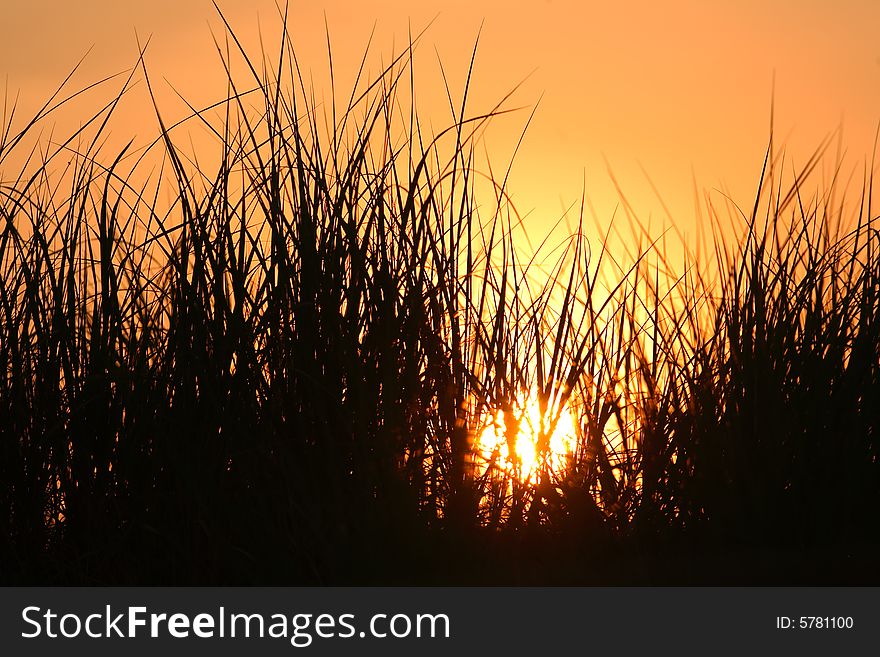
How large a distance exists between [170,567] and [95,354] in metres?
0.50

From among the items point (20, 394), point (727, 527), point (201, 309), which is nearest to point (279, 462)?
point (201, 309)

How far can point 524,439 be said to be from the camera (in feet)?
6.04

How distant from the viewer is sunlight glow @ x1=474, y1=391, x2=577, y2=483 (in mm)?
1778

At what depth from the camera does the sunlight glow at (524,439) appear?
1778mm

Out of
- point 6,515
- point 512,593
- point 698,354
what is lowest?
point 512,593

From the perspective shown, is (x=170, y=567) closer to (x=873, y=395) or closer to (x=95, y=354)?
(x=95, y=354)

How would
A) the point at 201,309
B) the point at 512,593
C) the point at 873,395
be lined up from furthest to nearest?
1. the point at 873,395
2. the point at 201,309
3. the point at 512,593

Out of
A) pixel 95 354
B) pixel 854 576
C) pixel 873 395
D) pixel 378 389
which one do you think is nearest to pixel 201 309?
pixel 95 354

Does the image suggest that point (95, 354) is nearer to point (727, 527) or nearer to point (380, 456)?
point (380, 456)

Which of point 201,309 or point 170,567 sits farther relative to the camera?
point 201,309

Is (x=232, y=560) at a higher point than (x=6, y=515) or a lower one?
lower

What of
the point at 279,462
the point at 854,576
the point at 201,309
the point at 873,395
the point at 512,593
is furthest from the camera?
the point at 873,395

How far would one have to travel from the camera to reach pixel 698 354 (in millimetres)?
2088

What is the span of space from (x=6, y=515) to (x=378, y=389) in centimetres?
75
